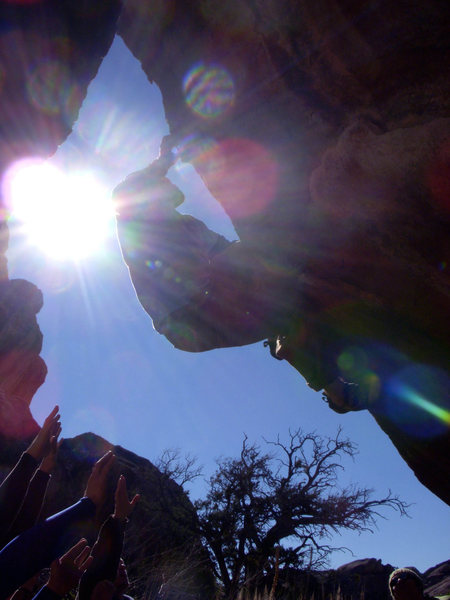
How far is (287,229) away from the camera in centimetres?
385

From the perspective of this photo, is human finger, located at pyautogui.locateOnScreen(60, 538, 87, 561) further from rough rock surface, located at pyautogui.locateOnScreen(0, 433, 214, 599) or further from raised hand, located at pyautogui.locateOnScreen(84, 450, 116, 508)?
rough rock surface, located at pyautogui.locateOnScreen(0, 433, 214, 599)

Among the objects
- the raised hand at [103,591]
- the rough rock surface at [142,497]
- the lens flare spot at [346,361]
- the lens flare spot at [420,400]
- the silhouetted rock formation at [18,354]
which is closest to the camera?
the raised hand at [103,591]

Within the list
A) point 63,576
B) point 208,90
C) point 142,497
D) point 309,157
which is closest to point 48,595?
point 63,576

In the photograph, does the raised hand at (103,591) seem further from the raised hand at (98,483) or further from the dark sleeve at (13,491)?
the dark sleeve at (13,491)

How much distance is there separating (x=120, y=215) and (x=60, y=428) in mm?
3224

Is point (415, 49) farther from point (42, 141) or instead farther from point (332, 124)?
point (42, 141)

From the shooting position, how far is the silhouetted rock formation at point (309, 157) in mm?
2646

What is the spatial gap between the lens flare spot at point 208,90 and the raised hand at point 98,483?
11.8 feet

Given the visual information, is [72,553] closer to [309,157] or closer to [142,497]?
[309,157]

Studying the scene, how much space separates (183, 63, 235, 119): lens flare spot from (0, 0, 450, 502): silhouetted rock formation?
0.06ft

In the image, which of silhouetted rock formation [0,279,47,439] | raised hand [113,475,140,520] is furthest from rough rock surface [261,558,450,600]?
silhouetted rock formation [0,279,47,439]

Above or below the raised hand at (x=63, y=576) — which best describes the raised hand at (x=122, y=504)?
above

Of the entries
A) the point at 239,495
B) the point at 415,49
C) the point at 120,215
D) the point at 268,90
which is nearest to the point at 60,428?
the point at 120,215

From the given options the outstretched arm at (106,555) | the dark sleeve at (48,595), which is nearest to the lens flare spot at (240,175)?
the outstretched arm at (106,555)
